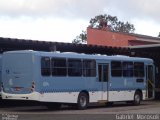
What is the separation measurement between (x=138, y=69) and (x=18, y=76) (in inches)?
386

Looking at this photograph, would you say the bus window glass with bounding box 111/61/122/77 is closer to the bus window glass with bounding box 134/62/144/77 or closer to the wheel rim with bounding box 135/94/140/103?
the bus window glass with bounding box 134/62/144/77

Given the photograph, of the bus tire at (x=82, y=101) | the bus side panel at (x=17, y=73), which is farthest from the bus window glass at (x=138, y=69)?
the bus side panel at (x=17, y=73)

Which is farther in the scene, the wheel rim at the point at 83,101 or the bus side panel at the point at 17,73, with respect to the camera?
the wheel rim at the point at 83,101

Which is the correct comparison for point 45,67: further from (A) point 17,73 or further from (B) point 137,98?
(B) point 137,98

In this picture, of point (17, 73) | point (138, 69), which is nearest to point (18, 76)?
point (17, 73)

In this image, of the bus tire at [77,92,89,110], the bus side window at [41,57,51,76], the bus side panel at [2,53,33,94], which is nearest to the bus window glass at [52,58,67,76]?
Answer: the bus side window at [41,57,51,76]

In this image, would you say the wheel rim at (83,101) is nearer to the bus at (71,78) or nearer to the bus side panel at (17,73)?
the bus at (71,78)

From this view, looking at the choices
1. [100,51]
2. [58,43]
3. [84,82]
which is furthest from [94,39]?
[84,82]

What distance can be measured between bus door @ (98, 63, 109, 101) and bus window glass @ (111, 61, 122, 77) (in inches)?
22.8

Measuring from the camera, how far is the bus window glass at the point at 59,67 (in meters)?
26.7

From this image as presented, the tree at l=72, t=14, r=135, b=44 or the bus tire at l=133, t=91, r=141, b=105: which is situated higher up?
the tree at l=72, t=14, r=135, b=44

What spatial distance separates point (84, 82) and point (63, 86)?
1.83 meters

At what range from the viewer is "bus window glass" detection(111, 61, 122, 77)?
1217 inches

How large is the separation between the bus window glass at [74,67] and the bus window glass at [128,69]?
4245 mm
